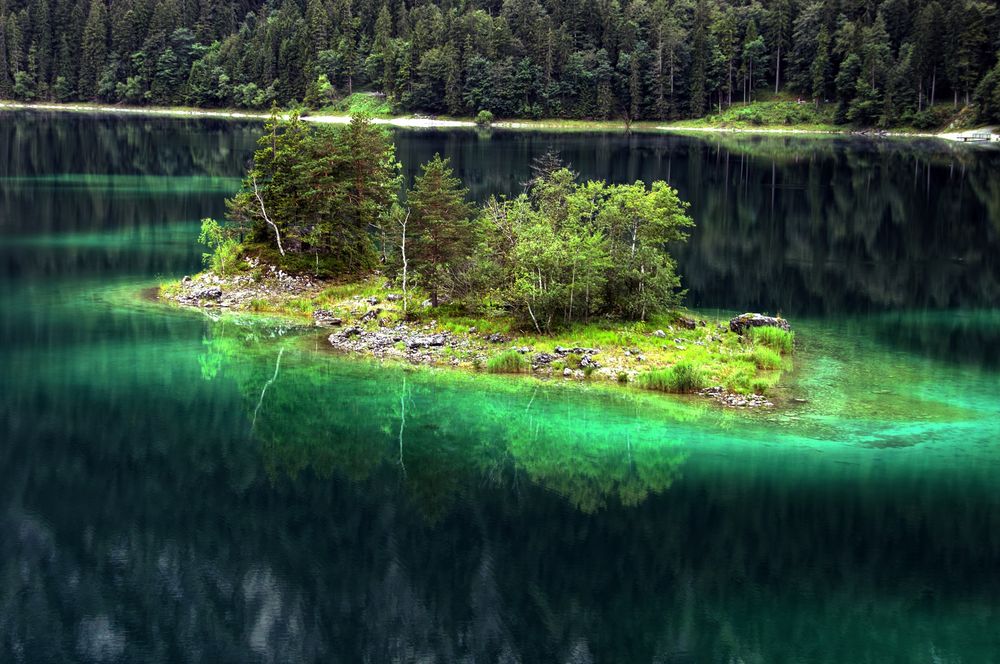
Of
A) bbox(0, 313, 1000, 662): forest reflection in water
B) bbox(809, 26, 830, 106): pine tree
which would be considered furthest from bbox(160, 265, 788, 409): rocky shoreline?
bbox(809, 26, 830, 106): pine tree

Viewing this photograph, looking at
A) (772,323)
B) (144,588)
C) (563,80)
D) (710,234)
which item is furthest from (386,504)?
(563,80)

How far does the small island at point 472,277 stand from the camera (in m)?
39.6

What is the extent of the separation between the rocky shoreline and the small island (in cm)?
8

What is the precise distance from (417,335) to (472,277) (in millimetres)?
3844

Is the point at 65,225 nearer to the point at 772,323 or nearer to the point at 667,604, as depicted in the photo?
the point at 772,323

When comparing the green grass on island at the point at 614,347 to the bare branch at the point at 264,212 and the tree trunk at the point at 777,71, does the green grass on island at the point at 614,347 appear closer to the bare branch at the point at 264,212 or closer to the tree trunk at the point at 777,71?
the bare branch at the point at 264,212

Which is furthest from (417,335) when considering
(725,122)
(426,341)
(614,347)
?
(725,122)

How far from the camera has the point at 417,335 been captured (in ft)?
140

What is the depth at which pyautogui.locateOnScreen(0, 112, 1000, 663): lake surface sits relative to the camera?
21391 millimetres

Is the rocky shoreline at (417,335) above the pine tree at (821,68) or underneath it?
underneath

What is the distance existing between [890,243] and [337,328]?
148 feet

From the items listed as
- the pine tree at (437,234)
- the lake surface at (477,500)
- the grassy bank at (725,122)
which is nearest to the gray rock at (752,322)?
the lake surface at (477,500)

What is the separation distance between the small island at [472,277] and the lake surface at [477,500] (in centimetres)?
228

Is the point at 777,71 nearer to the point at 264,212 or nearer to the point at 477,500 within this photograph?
the point at 264,212
